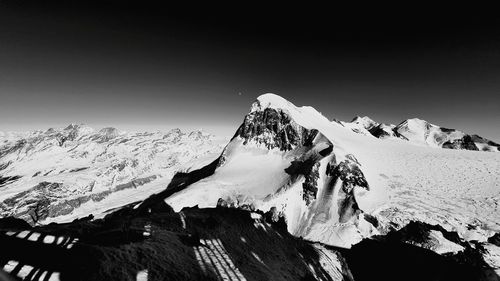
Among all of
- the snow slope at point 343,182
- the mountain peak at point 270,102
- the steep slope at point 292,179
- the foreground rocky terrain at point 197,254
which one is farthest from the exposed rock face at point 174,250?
the mountain peak at point 270,102

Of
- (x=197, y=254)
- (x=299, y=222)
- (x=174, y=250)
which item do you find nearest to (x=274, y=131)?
(x=299, y=222)

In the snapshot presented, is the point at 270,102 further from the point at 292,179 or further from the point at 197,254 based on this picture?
the point at 197,254

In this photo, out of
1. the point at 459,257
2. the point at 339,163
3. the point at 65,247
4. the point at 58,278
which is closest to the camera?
the point at 58,278

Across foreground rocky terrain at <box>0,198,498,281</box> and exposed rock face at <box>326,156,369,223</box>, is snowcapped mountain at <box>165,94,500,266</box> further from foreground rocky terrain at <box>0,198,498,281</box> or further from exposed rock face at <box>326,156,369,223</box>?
foreground rocky terrain at <box>0,198,498,281</box>

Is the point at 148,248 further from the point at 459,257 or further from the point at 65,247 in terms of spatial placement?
the point at 459,257

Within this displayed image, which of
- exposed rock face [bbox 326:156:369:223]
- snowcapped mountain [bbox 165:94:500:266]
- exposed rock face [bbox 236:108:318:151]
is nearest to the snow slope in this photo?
snowcapped mountain [bbox 165:94:500:266]

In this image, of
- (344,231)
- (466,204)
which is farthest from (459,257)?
(344,231)

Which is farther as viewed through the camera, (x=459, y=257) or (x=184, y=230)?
(x=459, y=257)
